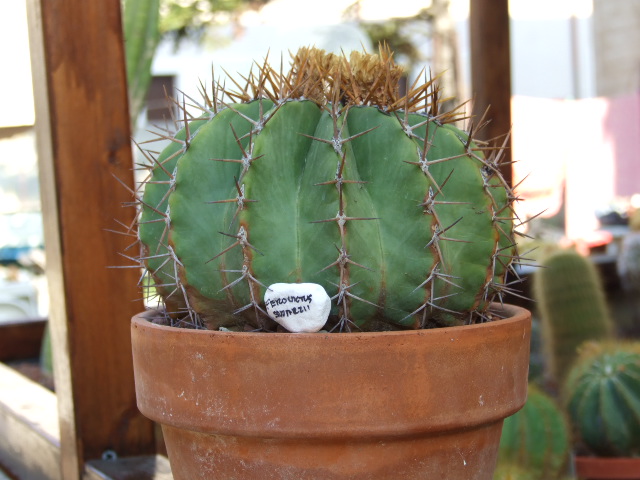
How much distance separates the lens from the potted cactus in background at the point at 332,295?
0.74 meters

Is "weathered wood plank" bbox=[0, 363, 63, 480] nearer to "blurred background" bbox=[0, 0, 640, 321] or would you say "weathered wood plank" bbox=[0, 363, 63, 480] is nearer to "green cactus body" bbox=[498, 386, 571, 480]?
"green cactus body" bbox=[498, 386, 571, 480]

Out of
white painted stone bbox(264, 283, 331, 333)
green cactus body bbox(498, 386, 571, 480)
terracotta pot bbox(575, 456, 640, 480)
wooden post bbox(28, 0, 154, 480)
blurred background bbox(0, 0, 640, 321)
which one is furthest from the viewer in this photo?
blurred background bbox(0, 0, 640, 321)

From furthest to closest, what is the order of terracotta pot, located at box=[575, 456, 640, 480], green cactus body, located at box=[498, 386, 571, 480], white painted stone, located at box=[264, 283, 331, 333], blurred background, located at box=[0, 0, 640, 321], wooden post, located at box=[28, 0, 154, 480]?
1. blurred background, located at box=[0, 0, 640, 321]
2. terracotta pot, located at box=[575, 456, 640, 480]
3. green cactus body, located at box=[498, 386, 571, 480]
4. wooden post, located at box=[28, 0, 154, 480]
5. white painted stone, located at box=[264, 283, 331, 333]

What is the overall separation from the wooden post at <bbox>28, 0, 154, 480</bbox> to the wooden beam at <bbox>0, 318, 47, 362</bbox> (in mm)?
→ 1606

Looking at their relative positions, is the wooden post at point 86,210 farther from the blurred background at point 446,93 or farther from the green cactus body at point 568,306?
the blurred background at point 446,93

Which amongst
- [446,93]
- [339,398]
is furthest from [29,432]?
[446,93]

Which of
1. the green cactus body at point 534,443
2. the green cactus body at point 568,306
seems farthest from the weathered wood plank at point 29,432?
the green cactus body at point 568,306

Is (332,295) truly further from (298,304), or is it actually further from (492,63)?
(492,63)

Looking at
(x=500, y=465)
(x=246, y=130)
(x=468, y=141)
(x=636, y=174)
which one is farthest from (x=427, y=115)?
(x=636, y=174)

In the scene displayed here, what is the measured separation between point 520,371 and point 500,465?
0.92m

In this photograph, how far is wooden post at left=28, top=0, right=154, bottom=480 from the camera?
1.30 m

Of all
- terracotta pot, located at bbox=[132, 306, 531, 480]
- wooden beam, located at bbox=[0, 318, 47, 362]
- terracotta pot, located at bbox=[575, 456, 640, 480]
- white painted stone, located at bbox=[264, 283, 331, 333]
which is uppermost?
white painted stone, located at bbox=[264, 283, 331, 333]

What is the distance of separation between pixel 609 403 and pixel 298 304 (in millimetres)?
1654

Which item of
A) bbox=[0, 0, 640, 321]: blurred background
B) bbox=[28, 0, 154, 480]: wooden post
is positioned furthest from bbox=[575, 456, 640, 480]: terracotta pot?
bbox=[0, 0, 640, 321]: blurred background
